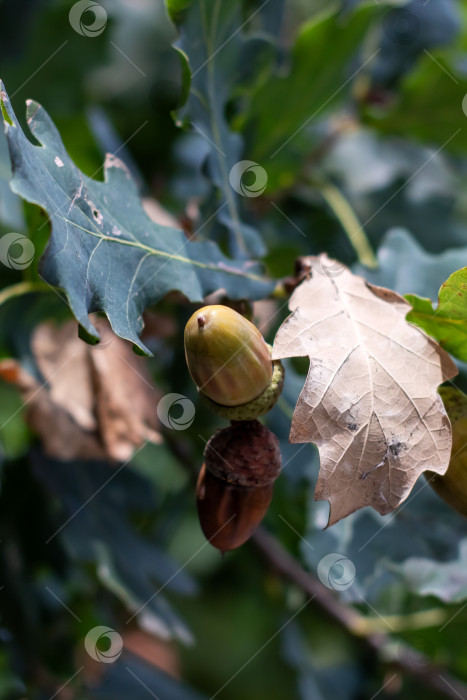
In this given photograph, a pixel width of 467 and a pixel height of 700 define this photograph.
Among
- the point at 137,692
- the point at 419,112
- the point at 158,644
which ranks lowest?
the point at 158,644

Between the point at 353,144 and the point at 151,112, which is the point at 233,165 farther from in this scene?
the point at 151,112

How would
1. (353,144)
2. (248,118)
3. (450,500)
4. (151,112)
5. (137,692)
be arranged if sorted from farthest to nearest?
(151,112), (353,144), (137,692), (248,118), (450,500)

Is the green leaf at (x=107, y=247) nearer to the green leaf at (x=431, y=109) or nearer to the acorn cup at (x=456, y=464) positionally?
the acorn cup at (x=456, y=464)

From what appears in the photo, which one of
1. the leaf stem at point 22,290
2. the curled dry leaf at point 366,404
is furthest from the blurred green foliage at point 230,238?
the curled dry leaf at point 366,404

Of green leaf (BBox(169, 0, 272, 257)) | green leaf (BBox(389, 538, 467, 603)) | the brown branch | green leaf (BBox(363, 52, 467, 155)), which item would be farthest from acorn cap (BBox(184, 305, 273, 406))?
green leaf (BBox(363, 52, 467, 155))

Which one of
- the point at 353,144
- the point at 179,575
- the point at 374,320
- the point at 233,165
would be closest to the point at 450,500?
the point at 374,320

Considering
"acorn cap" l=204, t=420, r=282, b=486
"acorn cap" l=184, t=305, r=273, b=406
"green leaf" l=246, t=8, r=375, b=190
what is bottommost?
"acorn cap" l=204, t=420, r=282, b=486

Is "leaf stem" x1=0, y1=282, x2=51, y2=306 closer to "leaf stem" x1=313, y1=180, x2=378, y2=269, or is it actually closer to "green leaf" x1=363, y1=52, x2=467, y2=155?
"leaf stem" x1=313, y1=180, x2=378, y2=269
